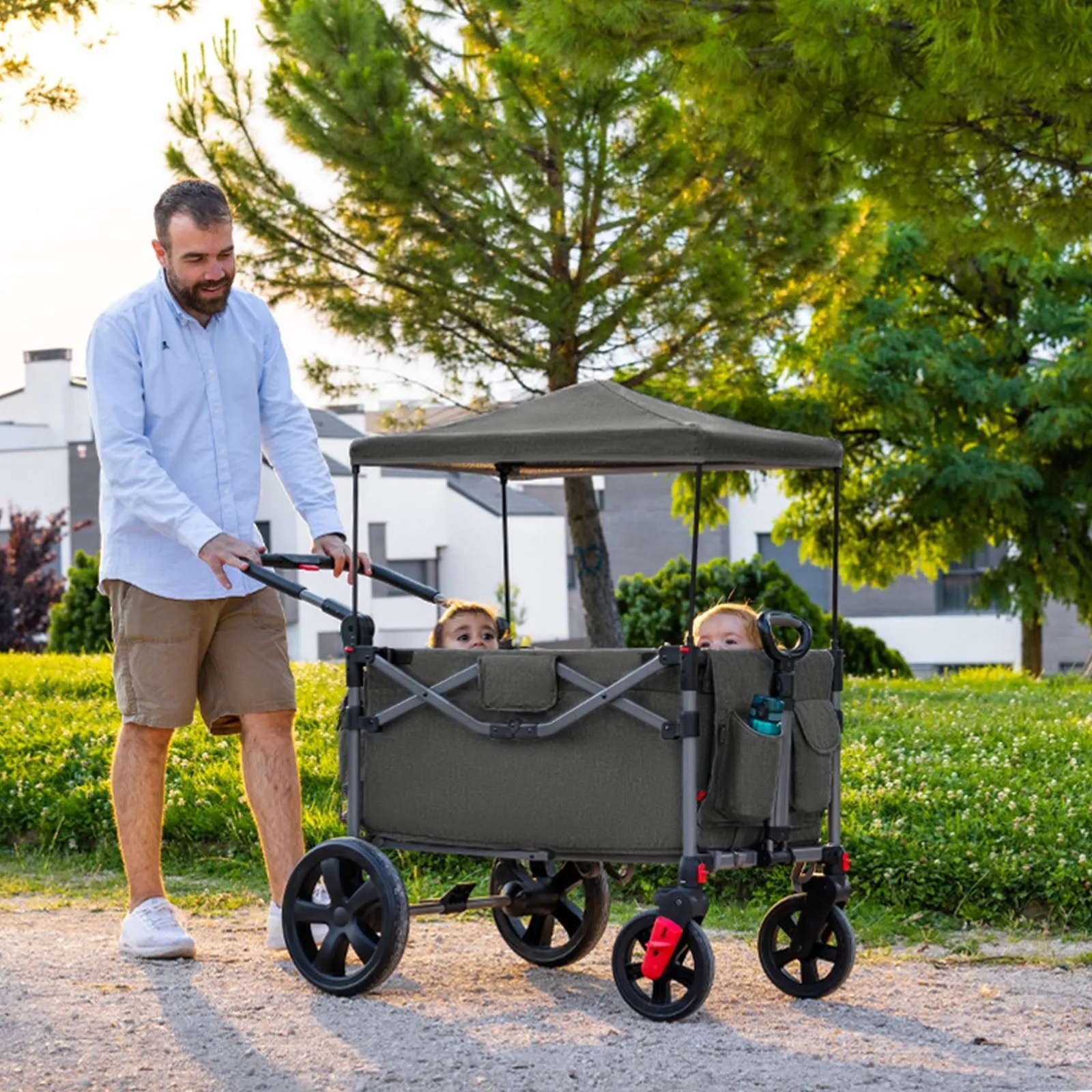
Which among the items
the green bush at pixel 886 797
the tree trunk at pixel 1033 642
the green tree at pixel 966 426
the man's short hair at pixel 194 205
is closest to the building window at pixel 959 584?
the tree trunk at pixel 1033 642

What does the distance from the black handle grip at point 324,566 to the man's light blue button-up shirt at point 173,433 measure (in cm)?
20

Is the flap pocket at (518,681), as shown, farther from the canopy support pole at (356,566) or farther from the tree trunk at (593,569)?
the tree trunk at (593,569)

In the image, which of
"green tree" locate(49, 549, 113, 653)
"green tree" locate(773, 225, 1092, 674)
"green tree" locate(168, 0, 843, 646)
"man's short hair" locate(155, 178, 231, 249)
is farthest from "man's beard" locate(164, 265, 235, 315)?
"green tree" locate(773, 225, 1092, 674)

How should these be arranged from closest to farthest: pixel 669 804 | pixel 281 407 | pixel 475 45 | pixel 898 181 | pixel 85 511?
pixel 669 804 < pixel 281 407 < pixel 898 181 < pixel 475 45 < pixel 85 511

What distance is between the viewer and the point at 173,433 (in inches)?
203

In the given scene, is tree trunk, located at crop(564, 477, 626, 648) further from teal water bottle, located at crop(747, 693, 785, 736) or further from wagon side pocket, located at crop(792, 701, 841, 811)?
teal water bottle, located at crop(747, 693, 785, 736)

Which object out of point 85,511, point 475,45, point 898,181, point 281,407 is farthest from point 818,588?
point 281,407

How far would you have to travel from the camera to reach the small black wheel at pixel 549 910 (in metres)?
5.12

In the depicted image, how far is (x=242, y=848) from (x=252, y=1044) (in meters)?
2.96

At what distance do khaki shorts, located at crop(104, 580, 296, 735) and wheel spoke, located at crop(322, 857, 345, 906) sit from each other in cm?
55

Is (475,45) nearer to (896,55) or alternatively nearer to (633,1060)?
(896,55)

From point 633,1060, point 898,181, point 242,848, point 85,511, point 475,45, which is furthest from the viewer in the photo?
point 85,511

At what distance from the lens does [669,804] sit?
4418 mm

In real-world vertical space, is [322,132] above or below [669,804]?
above
